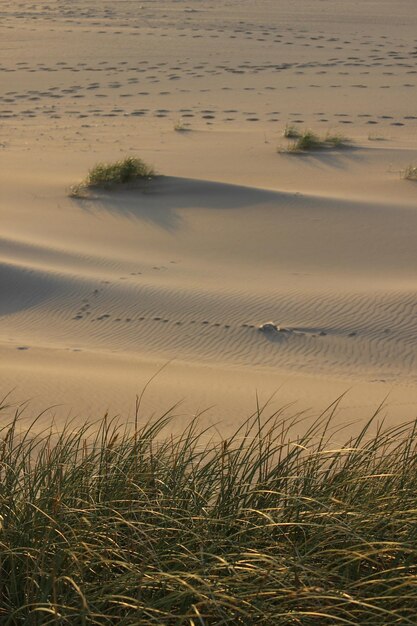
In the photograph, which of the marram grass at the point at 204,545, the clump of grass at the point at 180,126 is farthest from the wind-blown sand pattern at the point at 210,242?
the marram grass at the point at 204,545

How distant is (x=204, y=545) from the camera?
10.7ft

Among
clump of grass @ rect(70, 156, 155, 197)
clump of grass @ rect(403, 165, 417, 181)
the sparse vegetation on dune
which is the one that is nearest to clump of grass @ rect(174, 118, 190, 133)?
the sparse vegetation on dune

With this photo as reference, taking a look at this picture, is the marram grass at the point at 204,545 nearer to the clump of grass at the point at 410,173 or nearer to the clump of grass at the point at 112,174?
the clump of grass at the point at 112,174

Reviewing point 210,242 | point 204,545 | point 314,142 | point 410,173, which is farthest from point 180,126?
point 204,545

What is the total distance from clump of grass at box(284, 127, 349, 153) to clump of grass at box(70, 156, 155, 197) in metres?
3.41

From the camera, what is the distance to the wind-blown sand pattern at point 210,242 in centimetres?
815

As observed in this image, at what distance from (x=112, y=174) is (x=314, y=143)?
441 centimetres

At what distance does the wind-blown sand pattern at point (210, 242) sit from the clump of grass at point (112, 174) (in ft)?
0.76

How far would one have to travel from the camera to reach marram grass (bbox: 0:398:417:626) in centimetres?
286

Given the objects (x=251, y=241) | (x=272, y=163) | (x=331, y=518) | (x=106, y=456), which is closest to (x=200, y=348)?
(x=251, y=241)

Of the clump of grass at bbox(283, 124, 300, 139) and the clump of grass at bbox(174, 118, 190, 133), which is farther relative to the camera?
the clump of grass at bbox(174, 118, 190, 133)

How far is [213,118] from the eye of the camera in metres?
21.7

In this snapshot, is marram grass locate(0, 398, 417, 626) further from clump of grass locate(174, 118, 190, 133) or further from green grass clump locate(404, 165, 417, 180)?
clump of grass locate(174, 118, 190, 133)

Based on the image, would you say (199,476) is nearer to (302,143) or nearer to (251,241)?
(251,241)
